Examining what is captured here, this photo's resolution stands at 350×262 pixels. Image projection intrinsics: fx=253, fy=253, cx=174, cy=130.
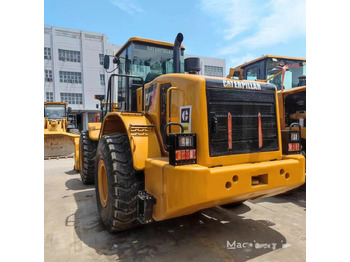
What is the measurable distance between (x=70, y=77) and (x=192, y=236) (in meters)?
33.3

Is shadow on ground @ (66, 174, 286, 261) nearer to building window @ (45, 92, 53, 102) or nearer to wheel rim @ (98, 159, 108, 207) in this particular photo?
wheel rim @ (98, 159, 108, 207)

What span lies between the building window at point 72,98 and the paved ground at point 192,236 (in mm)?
30333

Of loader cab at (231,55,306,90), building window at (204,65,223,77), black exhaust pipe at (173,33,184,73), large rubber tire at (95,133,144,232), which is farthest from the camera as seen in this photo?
building window at (204,65,223,77)

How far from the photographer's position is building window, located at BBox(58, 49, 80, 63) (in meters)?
32.0

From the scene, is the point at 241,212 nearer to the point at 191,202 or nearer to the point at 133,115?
the point at 191,202

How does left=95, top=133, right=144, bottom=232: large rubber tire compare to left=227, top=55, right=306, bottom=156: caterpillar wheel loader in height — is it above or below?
below

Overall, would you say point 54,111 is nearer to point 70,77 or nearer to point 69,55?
point 70,77

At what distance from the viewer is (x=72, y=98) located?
3238 centimetres

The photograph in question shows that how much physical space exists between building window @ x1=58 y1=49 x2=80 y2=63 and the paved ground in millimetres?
31892

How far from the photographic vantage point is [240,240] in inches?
120

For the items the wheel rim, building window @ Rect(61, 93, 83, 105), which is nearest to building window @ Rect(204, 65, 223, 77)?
building window @ Rect(61, 93, 83, 105)

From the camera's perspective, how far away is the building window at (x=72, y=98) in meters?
32.0

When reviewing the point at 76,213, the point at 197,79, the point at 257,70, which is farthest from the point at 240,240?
the point at 257,70

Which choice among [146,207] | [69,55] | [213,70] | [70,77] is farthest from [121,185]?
[213,70]
